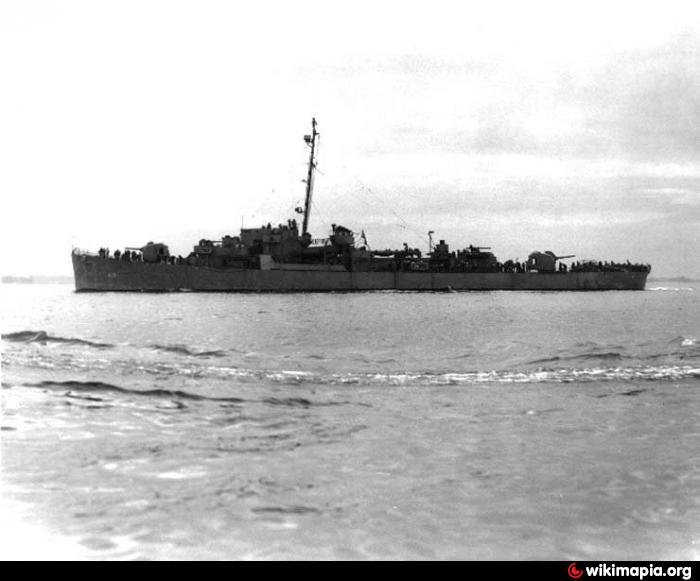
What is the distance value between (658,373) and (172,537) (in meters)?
12.3

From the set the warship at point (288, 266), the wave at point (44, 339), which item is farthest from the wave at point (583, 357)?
the warship at point (288, 266)

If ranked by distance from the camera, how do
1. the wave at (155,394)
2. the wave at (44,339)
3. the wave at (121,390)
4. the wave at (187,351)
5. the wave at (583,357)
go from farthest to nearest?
the wave at (44,339)
the wave at (583,357)
the wave at (187,351)
the wave at (121,390)
the wave at (155,394)

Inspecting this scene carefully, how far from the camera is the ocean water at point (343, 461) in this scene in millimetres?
4473

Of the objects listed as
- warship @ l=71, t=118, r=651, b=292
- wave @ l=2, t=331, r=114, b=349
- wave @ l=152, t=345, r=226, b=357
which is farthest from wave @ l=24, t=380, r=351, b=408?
warship @ l=71, t=118, r=651, b=292

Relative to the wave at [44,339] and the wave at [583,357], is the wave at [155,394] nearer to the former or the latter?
the wave at [44,339]

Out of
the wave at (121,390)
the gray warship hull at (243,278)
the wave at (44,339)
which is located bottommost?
the wave at (44,339)
